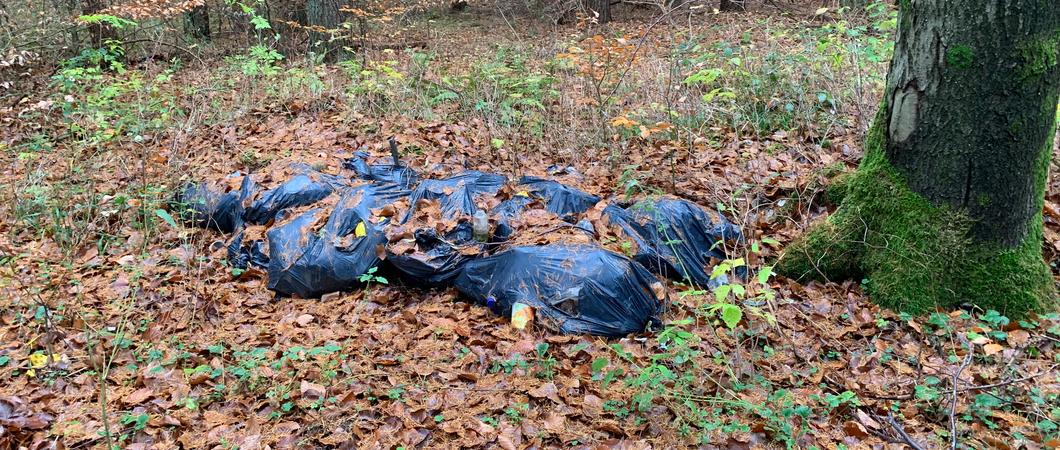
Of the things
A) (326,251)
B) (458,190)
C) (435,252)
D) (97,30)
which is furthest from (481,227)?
(97,30)

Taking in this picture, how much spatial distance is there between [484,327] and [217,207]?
2.48 meters

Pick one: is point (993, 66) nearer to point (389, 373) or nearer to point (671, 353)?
point (671, 353)

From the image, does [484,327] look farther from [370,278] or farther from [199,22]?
[199,22]

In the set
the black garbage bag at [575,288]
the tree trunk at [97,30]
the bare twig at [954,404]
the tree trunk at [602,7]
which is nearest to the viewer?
the bare twig at [954,404]

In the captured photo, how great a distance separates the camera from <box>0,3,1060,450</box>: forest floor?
8.20 feet

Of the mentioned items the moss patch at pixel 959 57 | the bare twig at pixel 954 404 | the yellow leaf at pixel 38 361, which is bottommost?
the yellow leaf at pixel 38 361

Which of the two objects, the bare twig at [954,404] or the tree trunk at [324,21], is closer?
the bare twig at [954,404]

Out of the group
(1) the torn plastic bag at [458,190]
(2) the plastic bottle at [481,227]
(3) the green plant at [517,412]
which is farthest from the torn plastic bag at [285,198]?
(3) the green plant at [517,412]

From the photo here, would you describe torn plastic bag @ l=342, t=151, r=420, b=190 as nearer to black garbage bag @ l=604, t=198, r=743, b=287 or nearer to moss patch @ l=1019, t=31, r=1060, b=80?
black garbage bag @ l=604, t=198, r=743, b=287

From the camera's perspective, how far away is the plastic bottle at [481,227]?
3.64 metres

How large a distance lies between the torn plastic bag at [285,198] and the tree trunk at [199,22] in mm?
7018

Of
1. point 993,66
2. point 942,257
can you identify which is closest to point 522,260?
point 942,257

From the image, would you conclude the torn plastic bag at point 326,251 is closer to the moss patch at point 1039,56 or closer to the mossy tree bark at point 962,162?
the mossy tree bark at point 962,162

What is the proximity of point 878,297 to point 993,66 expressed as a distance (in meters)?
1.21
